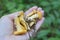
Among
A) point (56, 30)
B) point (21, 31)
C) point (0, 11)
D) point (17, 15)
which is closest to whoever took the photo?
point (21, 31)

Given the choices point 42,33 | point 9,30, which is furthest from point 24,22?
point 42,33

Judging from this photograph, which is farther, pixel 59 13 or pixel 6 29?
pixel 59 13

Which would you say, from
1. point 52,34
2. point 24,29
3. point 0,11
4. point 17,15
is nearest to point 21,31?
point 24,29

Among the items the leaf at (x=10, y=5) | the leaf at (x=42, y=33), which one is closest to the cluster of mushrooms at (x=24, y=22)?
the leaf at (x=42, y=33)

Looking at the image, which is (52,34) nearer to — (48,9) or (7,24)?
(48,9)

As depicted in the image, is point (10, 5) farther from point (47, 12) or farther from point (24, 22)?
point (24, 22)

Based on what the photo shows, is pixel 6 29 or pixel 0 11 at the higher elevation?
pixel 0 11
